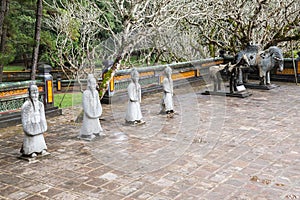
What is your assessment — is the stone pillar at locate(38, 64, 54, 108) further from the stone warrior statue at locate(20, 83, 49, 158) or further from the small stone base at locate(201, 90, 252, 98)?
the small stone base at locate(201, 90, 252, 98)

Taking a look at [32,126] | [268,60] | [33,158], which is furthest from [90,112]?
[268,60]

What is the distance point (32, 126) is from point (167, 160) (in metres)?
2.57

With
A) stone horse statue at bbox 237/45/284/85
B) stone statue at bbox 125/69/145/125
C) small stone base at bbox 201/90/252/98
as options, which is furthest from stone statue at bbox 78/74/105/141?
stone horse statue at bbox 237/45/284/85

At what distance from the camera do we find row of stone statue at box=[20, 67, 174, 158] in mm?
6891

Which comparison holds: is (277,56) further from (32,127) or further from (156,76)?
(32,127)

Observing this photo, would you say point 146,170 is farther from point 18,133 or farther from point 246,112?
point 246,112

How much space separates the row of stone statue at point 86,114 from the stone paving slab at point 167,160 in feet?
0.79

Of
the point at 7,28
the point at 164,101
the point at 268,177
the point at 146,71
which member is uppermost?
the point at 7,28

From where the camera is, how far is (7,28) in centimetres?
1294

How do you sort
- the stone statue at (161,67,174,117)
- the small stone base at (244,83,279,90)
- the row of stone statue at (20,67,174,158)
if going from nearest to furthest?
the row of stone statue at (20,67,174,158)
the stone statue at (161,67,174,117)
the small stone base at (244,83,279,90)

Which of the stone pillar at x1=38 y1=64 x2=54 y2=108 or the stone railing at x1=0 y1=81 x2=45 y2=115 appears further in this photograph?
the stone pillar at x1=38 y1=64 x2=54 y2=108

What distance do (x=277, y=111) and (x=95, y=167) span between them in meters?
6.40

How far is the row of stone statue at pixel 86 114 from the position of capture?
22.6 feet

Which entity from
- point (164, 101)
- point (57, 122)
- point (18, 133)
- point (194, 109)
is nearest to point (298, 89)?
point (194, 109)
